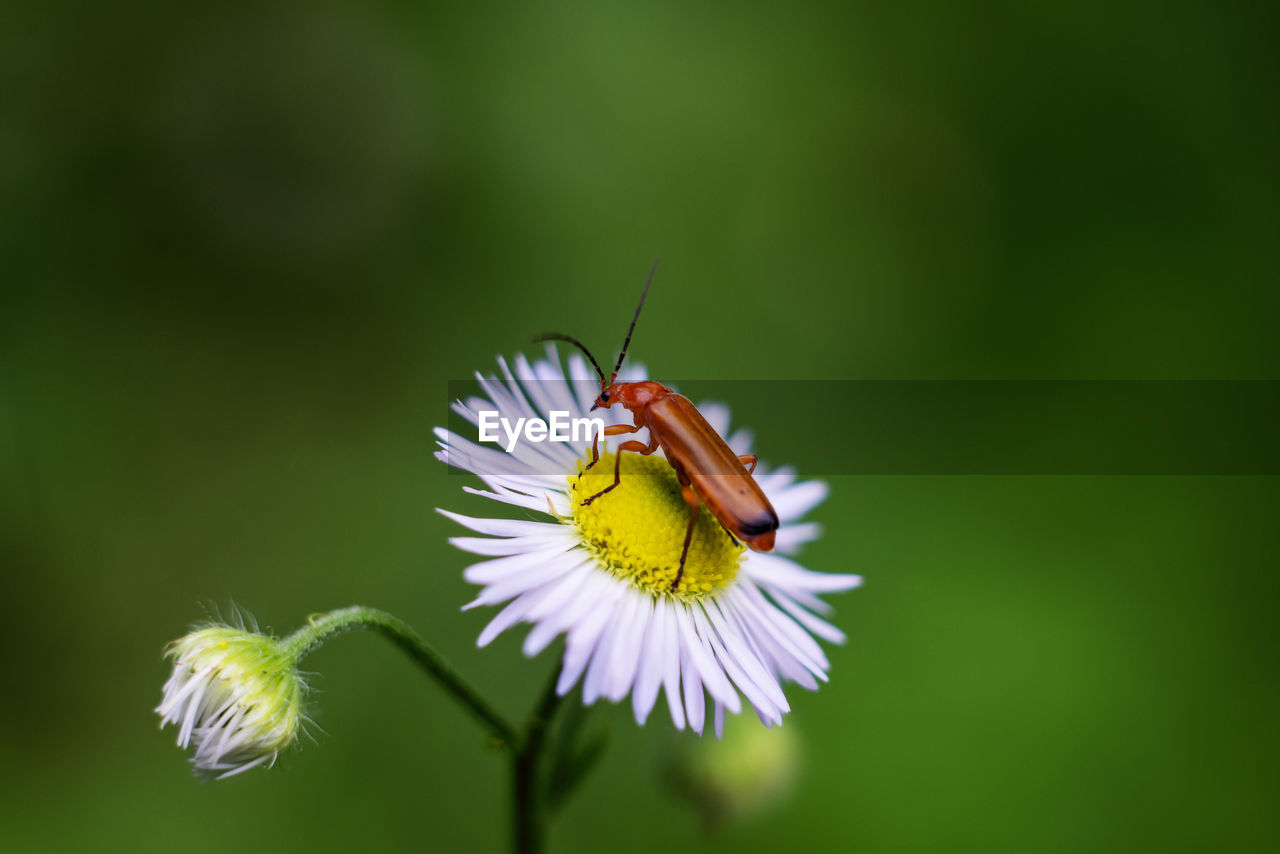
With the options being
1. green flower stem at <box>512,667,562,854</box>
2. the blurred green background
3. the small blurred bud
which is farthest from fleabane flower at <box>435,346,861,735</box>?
the blurred green background

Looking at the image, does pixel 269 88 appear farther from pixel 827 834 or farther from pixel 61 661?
pixel 827 834

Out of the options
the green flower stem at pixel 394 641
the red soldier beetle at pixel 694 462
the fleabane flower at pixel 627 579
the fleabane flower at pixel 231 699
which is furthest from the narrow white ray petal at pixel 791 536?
the fleabane flower at pixel 231 699

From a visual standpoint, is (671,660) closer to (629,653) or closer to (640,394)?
(629,653)

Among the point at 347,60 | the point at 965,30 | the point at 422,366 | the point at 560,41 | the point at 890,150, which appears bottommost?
the point at 422,366

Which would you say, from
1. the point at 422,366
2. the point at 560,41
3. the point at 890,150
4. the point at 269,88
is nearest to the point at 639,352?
the point at 422,366

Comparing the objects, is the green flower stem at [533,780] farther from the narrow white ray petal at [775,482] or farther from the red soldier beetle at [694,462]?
the narrow white ray petal at [775,482]

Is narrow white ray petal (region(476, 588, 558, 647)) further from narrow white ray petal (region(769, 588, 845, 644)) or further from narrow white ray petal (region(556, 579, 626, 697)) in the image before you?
narrow white ray petal (region(769, 588, 845, 644))
